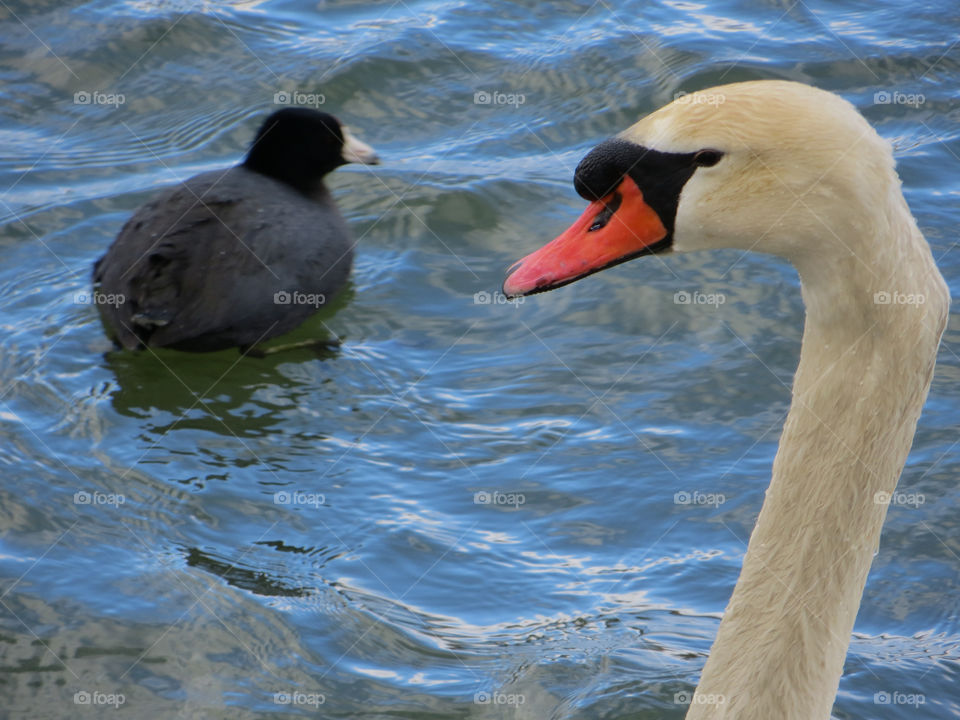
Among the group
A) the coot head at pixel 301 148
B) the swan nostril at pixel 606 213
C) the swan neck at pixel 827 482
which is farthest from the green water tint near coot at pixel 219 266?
the swan neck at pixel 827 482

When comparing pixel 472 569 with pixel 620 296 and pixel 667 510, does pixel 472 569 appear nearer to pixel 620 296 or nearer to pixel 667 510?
pixel 667 510

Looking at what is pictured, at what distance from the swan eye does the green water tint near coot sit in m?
3.96

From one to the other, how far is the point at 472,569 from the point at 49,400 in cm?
240

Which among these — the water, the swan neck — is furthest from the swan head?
the water

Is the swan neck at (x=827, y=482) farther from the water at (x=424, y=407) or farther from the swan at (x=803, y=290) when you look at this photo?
the water at (x=424, y=407)

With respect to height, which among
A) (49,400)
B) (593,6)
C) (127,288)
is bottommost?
(49,400)

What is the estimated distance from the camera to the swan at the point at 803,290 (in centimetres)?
262

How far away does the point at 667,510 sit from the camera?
5574 millimetres

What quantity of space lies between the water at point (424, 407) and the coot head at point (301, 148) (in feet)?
1.75

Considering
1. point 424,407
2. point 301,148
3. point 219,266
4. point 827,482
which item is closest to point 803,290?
point 827,482

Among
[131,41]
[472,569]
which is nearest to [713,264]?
[472,569]

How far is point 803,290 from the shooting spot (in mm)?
2893

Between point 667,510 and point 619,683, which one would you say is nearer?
point 619,683

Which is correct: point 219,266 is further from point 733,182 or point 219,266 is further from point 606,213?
point 733,182
